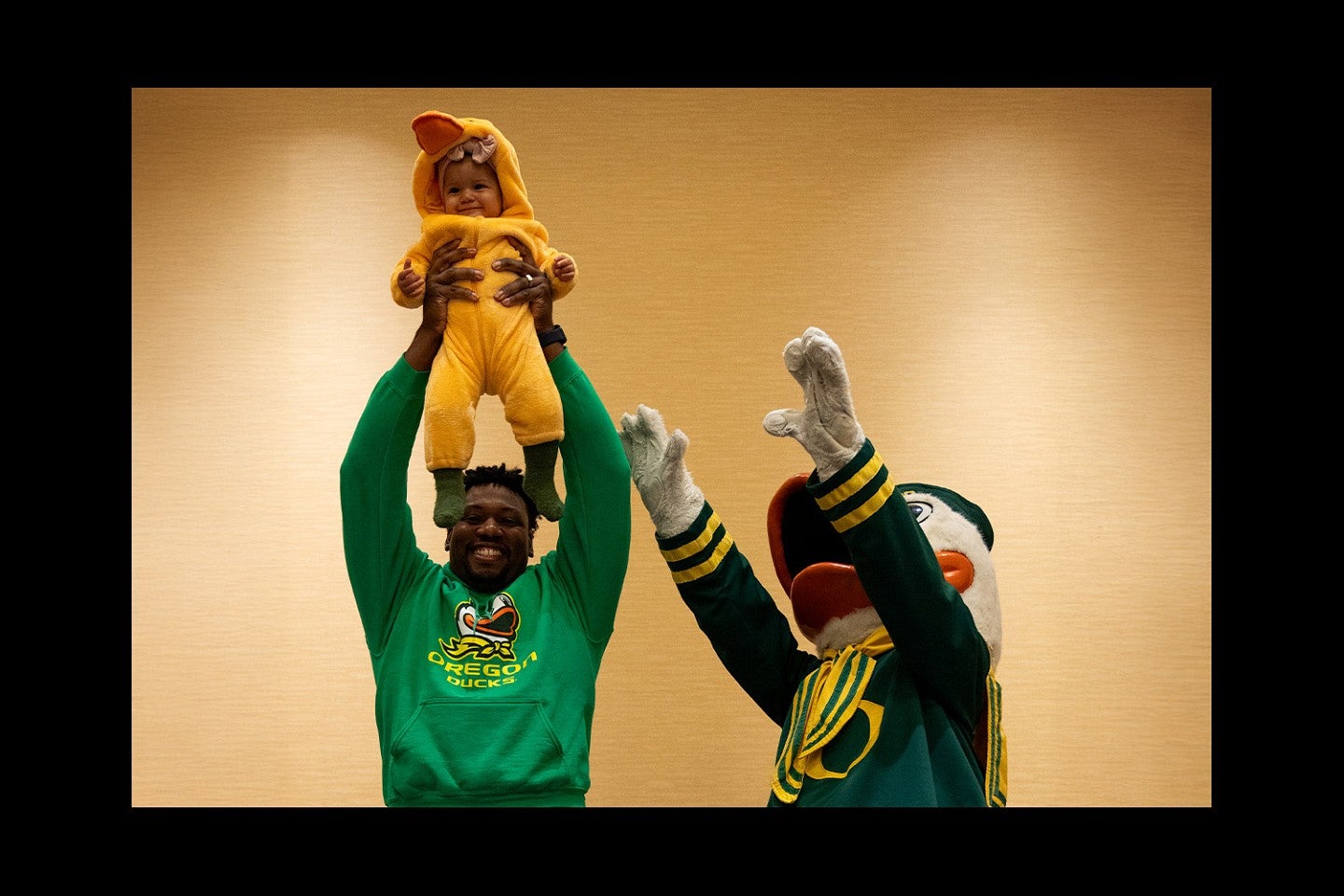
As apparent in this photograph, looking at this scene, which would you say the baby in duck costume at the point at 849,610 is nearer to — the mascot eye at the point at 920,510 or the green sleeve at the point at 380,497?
the mascot eye at the point at 920,510

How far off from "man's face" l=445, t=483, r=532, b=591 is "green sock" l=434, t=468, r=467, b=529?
0.47ft

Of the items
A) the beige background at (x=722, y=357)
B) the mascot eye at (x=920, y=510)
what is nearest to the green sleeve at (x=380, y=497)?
the mascot eye at (x=920, y=510)

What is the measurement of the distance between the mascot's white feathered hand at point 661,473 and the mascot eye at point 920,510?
30 centimetres

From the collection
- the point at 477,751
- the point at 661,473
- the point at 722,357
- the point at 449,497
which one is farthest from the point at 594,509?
the point at 722,357

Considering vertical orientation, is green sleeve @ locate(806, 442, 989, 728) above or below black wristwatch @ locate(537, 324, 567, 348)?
below

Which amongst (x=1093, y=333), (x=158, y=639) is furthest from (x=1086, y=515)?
(x=158, y=639)

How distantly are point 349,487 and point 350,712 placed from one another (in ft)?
3.15

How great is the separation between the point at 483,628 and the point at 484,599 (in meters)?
0.05

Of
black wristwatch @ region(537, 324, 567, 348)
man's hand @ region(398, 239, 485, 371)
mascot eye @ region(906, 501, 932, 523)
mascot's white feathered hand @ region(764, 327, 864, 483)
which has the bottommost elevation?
mascot eye @ region(906, 501, 932, 523)

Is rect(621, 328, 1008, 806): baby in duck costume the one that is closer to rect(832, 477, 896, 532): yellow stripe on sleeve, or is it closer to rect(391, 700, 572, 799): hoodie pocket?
rect(832, 477, 896, 532): yellow stripe on sleeve

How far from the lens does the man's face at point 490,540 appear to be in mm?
2197

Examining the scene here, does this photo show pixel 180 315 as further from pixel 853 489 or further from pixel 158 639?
pixel 853 489

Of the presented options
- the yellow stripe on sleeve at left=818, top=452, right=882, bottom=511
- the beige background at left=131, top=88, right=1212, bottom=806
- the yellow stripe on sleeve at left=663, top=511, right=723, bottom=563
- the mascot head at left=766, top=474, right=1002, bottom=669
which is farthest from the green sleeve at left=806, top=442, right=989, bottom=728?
the beige background at left=131, top=88, right=1212, bottom=806

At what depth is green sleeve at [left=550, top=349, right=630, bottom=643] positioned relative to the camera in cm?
220
